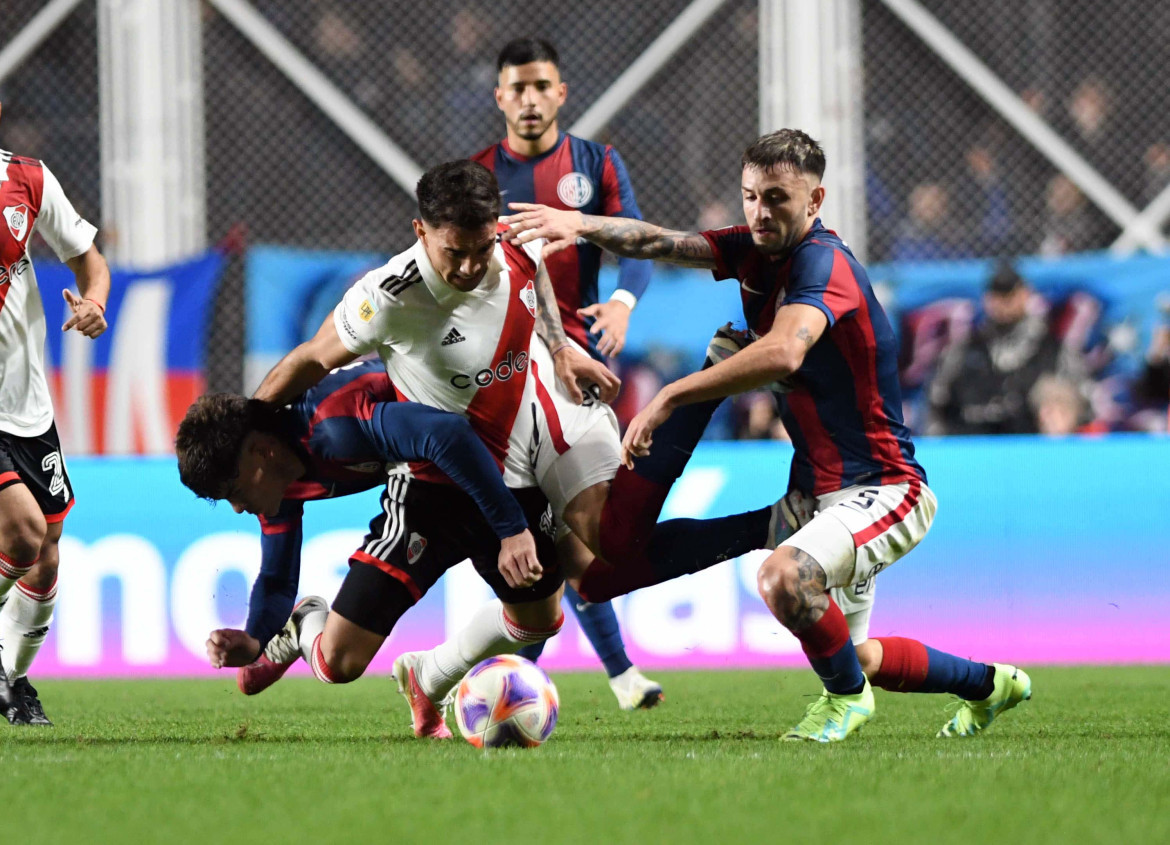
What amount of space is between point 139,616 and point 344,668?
3213 mm

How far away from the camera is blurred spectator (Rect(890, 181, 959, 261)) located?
1119 centimetres

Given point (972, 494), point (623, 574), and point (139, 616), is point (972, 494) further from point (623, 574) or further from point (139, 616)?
point (139, 616)

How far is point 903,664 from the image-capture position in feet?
16.8

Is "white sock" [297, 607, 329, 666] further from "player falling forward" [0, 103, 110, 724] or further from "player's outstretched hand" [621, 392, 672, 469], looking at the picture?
"player's outstretched hand" [621, 392, 672, 469]

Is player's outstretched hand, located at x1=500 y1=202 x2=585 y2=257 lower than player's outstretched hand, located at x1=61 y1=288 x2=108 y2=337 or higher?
higher

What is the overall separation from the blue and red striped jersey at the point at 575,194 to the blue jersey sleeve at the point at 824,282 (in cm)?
136

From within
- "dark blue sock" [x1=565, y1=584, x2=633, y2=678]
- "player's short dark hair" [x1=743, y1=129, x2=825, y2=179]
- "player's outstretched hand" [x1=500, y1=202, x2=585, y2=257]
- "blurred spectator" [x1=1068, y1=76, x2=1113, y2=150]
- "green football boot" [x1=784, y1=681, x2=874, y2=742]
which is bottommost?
"dark blue sock" [x1=565, y1=584, x2=633, y2=678]

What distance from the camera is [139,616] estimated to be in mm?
8117

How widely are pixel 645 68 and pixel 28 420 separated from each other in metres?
7.16

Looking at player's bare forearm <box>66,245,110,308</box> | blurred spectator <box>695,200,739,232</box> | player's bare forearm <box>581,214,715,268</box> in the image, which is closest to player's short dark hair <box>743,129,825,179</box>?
player's bare forearm <box>581,214,715,268</box>

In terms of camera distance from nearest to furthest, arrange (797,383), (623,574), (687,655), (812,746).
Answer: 1. (812,746)
2. (797,383)
3. (623,574)
4. (687,655)

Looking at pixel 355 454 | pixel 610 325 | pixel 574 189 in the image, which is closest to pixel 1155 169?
pixel 574 189

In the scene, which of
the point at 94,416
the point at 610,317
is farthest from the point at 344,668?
the point at 94,416

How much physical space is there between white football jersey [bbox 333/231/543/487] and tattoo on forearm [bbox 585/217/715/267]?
1.19 ft
